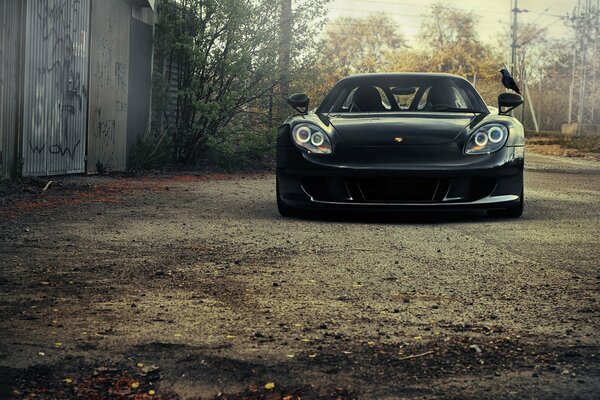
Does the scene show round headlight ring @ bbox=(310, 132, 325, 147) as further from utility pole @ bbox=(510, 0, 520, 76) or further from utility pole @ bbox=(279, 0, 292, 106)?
utility pole @ bbox=(510, 0, 520, 76)

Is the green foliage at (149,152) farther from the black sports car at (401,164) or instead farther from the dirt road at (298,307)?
the black sports car at (401,164)

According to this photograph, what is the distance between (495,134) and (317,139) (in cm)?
143

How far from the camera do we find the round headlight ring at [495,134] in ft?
26.3

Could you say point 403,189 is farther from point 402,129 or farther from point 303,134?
point 303,134

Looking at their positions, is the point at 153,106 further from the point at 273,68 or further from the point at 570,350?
the point at 570,350

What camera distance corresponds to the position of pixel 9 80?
11414 millimetres

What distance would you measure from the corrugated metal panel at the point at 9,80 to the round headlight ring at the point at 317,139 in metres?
4.54

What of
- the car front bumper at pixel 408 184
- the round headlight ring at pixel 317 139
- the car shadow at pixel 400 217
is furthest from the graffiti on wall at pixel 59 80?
the car front bumper at pixel 408 184

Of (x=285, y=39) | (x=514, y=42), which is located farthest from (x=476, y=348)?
(x=514, y=42)

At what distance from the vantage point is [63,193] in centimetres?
1065

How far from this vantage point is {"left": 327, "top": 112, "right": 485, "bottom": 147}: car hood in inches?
312

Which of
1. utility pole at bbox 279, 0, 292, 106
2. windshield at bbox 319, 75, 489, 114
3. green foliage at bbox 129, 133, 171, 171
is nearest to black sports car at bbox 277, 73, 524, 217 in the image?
windshield at bbox 319, 75, 489, 114

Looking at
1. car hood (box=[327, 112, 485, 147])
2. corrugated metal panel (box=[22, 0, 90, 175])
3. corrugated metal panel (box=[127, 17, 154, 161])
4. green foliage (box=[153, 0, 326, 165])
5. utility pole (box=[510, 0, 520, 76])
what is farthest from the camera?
utility pole (box=[510, 0, 520, 76])

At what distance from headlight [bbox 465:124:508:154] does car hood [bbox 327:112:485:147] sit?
0.41 feet
